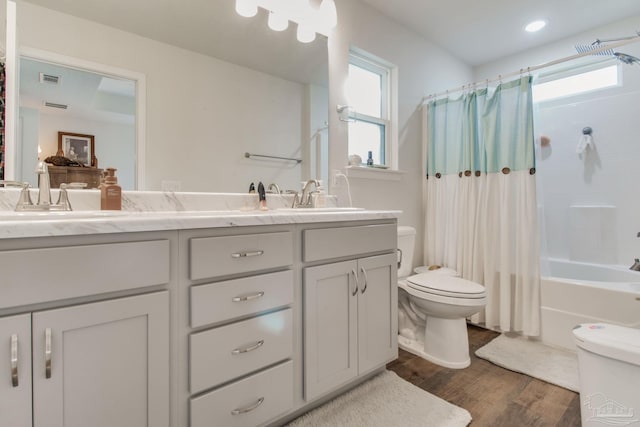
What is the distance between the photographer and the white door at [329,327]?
4.22 ft

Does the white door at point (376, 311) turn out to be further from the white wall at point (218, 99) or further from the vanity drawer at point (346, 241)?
the white wall at point (218, 99)

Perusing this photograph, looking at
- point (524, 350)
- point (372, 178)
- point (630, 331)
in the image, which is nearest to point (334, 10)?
point (372, 178)

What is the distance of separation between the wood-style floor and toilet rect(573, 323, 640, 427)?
8.5 inches

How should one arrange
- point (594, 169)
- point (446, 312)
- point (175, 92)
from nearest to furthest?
point (175, 92) < point (446, 312) < point (594, 169)

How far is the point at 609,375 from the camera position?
1141 mm

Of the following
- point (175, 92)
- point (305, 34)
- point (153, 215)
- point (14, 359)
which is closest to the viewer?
point (14, 359)

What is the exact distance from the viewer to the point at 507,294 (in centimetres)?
222

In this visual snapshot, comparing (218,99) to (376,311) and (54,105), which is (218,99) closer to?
(54,105)

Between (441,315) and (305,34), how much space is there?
6.37ft

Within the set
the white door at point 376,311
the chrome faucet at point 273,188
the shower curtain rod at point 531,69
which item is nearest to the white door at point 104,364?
the white door at point 376,311

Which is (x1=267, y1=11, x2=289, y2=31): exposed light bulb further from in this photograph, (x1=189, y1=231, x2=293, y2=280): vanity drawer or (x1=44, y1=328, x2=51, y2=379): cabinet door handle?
(x1=44, y1=328, x2=51, y2=379): cabinet door handle

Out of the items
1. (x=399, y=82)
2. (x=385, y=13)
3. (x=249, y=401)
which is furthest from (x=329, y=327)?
(x=385, y=13)

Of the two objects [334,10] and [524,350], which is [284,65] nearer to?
[334,10]

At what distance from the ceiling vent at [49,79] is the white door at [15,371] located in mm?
1008
